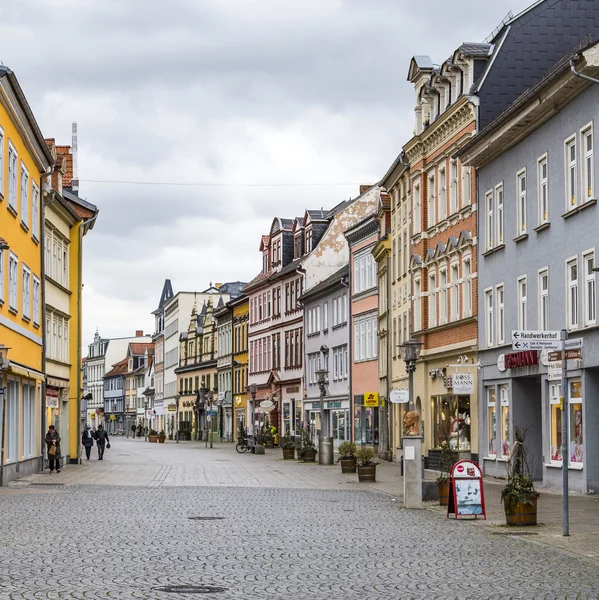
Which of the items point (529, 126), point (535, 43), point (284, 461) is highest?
point (535, 43)

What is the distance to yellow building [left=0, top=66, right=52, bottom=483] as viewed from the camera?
111 feet

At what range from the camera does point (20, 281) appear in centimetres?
3678

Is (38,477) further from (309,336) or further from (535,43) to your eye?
(309,336)

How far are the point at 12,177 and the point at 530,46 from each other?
15.7m

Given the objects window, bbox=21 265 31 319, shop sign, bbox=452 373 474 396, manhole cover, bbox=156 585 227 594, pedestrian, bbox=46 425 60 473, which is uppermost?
window, bbox=21 265 31 319

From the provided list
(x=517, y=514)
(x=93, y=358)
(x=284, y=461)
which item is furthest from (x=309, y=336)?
(x=93, y=358)

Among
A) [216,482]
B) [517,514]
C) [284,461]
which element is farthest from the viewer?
[284,461]

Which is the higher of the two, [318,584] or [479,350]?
[479,350]

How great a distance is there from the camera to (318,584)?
12930 mm

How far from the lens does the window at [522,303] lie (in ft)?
111

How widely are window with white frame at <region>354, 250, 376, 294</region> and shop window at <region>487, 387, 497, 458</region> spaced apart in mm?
22054

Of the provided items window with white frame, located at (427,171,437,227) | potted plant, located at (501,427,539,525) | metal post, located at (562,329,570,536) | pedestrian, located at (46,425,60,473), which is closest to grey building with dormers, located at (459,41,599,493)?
window with white frame, located at (427,171,437,227)

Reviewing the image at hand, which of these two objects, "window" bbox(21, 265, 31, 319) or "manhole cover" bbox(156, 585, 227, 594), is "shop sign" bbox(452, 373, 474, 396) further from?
"manhole cover" bbox(156, 585, 227, 594)

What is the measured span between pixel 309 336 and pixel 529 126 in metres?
44.0
